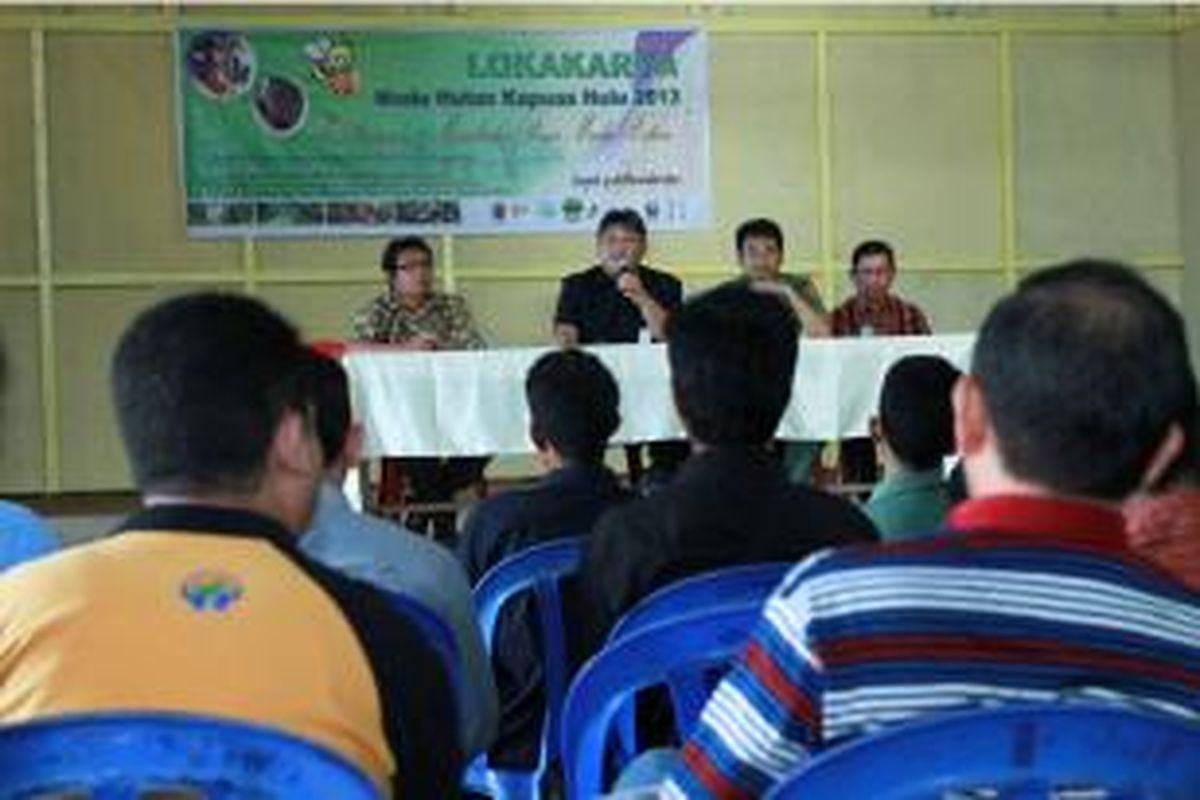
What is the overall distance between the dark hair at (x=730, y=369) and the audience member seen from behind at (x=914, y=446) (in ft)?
0.98

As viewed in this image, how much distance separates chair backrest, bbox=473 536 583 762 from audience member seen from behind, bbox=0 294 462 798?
1.02m

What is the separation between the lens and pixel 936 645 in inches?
45.9

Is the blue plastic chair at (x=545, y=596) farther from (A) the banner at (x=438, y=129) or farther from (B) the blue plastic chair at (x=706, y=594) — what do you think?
(A) the banner at (x=438, y=129)

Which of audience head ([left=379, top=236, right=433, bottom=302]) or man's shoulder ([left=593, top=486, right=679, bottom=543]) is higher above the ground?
audience head ([left=379, top=236, right=433, bottom=302])

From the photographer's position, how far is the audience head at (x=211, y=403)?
4.88ft

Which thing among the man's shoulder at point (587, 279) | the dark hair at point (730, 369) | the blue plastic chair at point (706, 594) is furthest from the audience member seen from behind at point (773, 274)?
the blue plastic chair at point (706, 594)

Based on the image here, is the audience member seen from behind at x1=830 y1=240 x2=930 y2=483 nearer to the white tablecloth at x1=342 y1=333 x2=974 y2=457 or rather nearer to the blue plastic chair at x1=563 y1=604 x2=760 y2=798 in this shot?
the white tablecloth at x1=342 y1=333 x2=974 y2=457

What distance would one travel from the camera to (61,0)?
878 centimetres

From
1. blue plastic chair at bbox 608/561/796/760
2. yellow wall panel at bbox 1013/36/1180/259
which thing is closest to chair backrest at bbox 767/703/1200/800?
blue plastic chair at bbox 608/561/796/760

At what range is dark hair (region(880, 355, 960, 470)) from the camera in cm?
287

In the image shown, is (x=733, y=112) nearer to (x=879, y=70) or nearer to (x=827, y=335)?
(x=879, y=70)

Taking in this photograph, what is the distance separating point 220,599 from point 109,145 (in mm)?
7878

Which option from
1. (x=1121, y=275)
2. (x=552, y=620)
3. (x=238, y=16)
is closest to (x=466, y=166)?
(x=238, y=16)

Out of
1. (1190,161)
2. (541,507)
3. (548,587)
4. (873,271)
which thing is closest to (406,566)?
(548,587)
